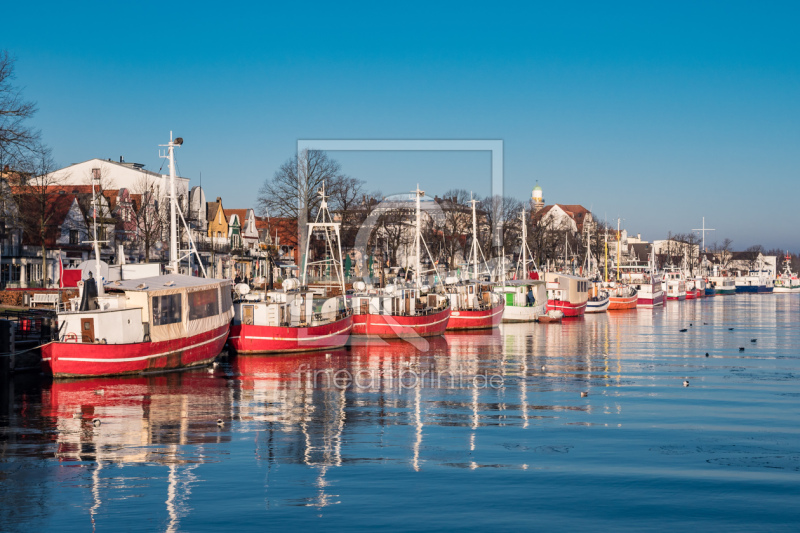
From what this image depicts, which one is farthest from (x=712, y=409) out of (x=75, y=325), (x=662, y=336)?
(x=662, y=336)

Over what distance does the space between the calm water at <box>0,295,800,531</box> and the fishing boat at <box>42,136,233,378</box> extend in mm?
961

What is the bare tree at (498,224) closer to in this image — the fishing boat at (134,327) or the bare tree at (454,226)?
the bare tree at (454,226)

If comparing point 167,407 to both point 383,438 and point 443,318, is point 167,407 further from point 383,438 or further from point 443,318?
point 443,318

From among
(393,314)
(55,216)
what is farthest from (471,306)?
(55,216)

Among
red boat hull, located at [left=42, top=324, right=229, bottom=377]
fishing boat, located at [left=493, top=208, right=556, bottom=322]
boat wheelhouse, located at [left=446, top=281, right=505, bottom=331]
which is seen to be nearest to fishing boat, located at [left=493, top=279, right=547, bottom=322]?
fishing boat, located at [left=493, top=208, right=556, bottom=322]

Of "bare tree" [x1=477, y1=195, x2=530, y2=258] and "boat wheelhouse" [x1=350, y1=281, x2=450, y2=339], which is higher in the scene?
"bare tree" [x1=477, y1=195, x2=530, y2=258]

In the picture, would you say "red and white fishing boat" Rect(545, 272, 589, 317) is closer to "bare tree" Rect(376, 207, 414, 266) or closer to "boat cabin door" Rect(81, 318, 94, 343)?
"bare tree" Rect(376, 207, 414, 266)

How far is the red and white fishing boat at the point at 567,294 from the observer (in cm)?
8750

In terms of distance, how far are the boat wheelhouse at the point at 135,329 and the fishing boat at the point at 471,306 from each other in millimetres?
29029

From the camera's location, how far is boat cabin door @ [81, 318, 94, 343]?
3656 cm

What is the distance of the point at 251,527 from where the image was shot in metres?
17.1

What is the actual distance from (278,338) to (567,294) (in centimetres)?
5175

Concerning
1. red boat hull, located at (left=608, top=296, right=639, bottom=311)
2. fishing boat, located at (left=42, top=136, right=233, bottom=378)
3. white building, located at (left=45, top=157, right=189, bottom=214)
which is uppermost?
white building, located at (left=45, top=157, right=189, bottom=214)

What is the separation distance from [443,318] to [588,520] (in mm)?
45188
